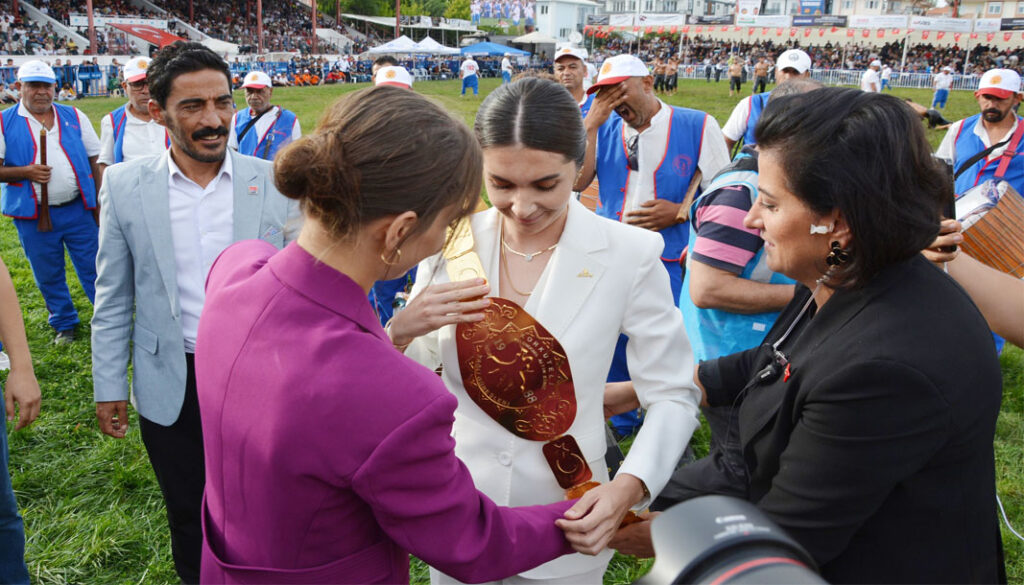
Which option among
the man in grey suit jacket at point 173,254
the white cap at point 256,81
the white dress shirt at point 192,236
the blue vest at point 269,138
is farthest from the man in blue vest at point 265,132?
the white dress shirt at point 192,236

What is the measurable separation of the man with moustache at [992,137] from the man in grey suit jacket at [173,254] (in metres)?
5.41

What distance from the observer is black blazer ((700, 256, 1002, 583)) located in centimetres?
138

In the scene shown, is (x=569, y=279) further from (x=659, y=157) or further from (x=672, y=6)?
(x=672, y=6)

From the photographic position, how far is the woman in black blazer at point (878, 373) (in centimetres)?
139

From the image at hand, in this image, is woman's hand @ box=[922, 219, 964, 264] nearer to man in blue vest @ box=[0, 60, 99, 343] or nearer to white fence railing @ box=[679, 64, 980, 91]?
man in blue vest @ box=[0, 60, 99, 343]

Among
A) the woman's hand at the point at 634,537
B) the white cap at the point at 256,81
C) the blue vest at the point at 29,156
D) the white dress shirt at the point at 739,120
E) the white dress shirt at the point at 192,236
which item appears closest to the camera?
the woman's hand at the point at 634,537

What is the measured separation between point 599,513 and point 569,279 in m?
0.63

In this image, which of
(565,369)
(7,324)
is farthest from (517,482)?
(7,324)

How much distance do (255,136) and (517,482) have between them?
5852 mm

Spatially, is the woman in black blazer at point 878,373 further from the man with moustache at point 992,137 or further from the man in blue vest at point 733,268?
the man with moustache at point 992,137

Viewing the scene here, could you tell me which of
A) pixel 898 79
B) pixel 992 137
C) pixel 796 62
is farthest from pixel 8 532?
pixel 898 79

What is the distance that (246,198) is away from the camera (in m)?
2.79

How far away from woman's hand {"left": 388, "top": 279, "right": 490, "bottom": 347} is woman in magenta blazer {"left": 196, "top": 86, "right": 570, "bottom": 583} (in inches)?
12.5

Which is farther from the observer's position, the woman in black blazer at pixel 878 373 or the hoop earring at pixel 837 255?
the hoop earring at pixel 837 255
